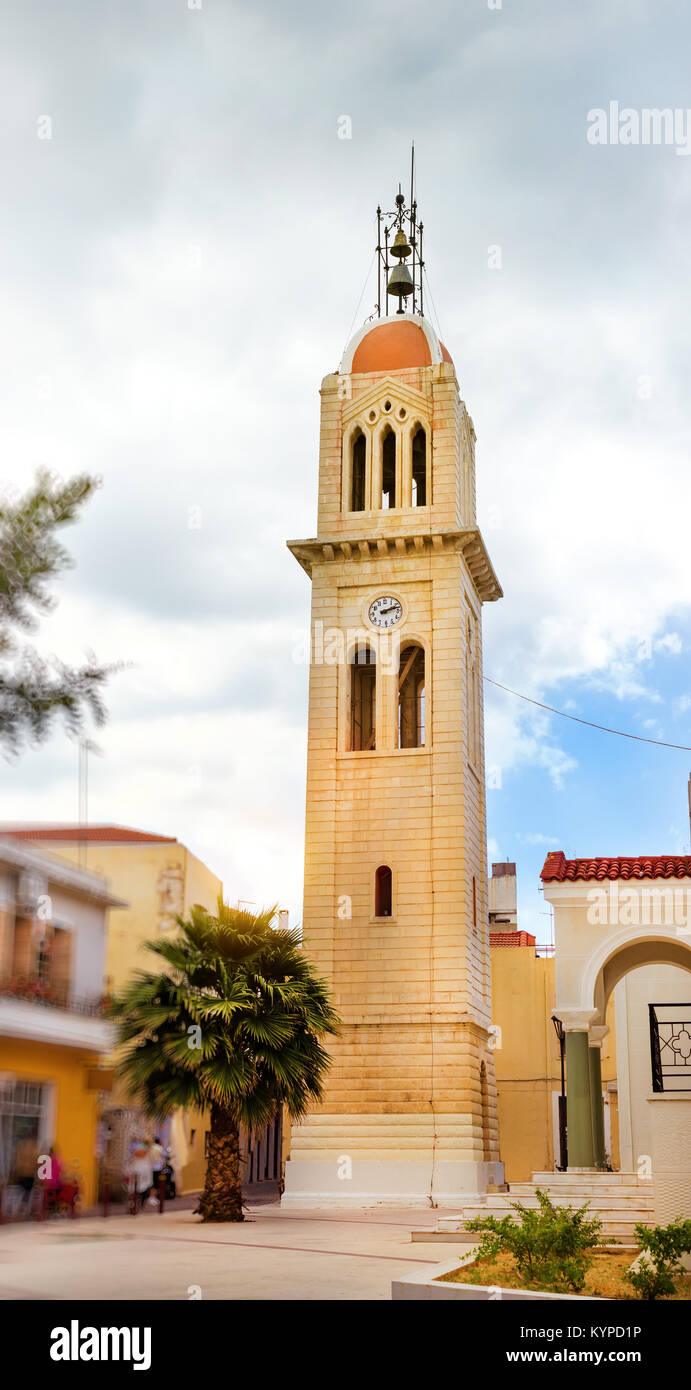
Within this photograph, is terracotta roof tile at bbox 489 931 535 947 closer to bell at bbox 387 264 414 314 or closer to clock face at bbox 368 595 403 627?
clock face at bbox 368 595 403 627

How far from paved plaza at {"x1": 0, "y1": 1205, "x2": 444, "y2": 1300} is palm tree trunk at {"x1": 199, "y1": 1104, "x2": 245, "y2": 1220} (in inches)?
15.2

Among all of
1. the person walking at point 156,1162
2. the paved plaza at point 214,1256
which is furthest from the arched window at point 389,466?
the person walking at point 156,1162

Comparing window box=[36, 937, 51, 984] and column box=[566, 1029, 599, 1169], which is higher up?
window box=[36, 937, 51, 984]

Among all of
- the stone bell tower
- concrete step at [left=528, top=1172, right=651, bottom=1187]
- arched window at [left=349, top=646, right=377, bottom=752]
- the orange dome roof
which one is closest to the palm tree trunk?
concrete step at [left=528, top=1172, right=651, bottom=1187]

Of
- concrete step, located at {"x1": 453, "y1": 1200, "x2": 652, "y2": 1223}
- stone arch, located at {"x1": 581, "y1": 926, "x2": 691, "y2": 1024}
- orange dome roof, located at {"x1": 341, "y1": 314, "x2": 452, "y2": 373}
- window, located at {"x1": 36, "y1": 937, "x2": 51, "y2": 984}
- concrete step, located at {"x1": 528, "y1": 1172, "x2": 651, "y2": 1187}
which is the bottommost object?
concrete step, located at {"x1": 453, "y1": 1200, "x2": 652, "y2": 1223}

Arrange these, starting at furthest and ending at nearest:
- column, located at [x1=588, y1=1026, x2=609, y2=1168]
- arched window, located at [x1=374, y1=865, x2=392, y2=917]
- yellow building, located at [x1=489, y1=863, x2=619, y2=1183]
→ yellow building, located at [x1=489, y1=863, x2=619, y2=1183] → arched window, located at [x1=374, y1=865, x2=392, y2=917] → column, located at [x1=588, y1=1026, x2=609, y2=1168]

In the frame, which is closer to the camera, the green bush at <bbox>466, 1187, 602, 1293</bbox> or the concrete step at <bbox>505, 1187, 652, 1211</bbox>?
the green bush at <bbox>466, 1187, 602, 1293</bbox>

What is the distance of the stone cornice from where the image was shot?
32469mm

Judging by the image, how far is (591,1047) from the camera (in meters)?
22.0

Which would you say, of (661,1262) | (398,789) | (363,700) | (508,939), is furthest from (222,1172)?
(508,939)

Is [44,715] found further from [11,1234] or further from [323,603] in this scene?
[323,603]

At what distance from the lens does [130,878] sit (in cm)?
317

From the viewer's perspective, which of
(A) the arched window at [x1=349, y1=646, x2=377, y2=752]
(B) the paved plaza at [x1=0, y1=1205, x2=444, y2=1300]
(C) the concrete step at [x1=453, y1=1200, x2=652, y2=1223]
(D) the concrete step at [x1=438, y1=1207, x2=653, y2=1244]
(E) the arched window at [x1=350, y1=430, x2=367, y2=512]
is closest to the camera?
(B) the paved plaza at [x1=0, y1=1205, x2=444, y2=1300]
